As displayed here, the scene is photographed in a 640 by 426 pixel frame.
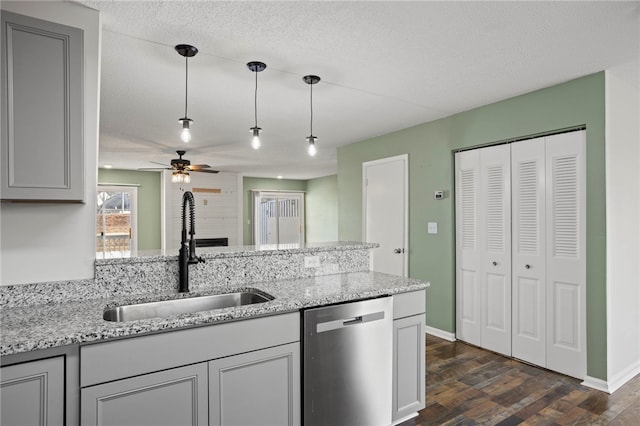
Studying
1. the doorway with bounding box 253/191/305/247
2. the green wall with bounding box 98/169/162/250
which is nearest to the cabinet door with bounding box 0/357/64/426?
the green wall with bounding box 98/169/162/250

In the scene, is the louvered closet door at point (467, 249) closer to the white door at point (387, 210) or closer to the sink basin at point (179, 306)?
the white door at point (387, 210)

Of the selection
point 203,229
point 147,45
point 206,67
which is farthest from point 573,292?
point 203,229

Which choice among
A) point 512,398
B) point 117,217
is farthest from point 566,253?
point 117,217

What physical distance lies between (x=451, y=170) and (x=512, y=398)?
2192mm

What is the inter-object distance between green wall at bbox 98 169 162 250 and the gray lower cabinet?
738 cm

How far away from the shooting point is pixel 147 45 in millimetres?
2361

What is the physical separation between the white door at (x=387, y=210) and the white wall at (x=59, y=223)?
3.06 metres

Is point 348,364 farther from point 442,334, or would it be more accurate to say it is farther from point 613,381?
point 442,334

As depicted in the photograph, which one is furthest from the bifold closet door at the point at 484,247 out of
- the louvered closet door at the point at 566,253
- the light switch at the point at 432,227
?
the louvered closet door at the point at 566,253

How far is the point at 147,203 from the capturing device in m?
8.27

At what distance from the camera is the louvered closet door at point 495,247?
3441 mm

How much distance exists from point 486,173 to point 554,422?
2.13 meters

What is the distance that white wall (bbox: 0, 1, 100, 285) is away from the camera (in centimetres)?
176

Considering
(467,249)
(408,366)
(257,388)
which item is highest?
(467,249)
